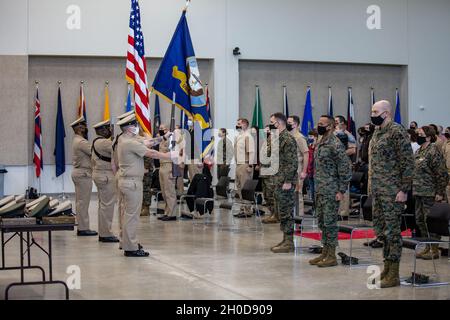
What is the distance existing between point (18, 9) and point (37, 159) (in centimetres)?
383

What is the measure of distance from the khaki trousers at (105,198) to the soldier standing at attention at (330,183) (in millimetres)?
3619

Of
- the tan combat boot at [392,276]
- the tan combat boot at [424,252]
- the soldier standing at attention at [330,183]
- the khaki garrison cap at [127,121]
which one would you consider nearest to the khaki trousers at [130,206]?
the khaki garrison cap at [127,121]

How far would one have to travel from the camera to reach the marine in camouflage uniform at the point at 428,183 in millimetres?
9547

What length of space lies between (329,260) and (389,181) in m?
1.70

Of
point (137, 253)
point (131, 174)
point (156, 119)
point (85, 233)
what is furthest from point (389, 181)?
point (156, 119)

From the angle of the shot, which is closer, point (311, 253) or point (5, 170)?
point (311, 253)

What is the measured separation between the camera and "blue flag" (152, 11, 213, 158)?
39.3ft

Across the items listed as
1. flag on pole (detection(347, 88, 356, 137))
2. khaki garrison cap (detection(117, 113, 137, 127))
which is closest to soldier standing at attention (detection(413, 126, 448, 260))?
khaki garrison cap (detection(117, 113, 137, 127))

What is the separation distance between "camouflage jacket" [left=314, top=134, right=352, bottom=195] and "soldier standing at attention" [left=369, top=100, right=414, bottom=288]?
99 cm

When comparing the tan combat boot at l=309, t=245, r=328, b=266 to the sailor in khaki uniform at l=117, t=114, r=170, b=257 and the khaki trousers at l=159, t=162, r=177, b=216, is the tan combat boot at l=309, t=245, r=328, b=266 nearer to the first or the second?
the sailor in khaki uniform at l=117, t=114, r=170, b=257

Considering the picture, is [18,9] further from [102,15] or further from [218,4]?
[218,4]

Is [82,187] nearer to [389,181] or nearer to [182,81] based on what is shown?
[182,81]
